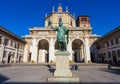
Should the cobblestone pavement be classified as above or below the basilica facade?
below

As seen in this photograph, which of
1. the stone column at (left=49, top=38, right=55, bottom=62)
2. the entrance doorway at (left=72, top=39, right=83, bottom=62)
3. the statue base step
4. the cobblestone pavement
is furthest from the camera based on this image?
the entrance doorway at (left=72, top=39, right=83, bottom=62)

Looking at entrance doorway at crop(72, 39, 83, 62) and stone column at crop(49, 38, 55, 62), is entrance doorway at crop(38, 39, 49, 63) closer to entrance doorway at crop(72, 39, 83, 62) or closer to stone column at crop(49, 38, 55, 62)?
stone column at crop(49, 38, 55, 62)

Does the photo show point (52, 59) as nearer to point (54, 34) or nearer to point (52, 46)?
point (52, 46)

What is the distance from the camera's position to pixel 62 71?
772cm

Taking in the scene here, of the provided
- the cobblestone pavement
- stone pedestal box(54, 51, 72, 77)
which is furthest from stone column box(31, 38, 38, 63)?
stone pedestal box(54, 51, 72, 77)

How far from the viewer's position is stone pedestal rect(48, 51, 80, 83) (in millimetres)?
7082

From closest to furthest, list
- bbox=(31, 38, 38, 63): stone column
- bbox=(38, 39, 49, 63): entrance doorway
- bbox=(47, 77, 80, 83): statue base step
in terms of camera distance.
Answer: bbox=(47, 77, 80, 83): statue base step, bbox=(31, 38, 38, 63): stone column, bbox=(38, 39, 49, 63): entrance doorway

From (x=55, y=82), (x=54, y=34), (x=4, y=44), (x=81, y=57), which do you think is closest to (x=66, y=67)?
(x=55, y=82)

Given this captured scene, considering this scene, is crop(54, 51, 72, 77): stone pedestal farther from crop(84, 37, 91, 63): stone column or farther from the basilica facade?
crop(84, 37, 91, 63): stone column

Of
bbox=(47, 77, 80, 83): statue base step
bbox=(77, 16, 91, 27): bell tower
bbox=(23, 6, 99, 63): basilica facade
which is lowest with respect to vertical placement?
bbox=(47, 77, 80, 83): statue base step

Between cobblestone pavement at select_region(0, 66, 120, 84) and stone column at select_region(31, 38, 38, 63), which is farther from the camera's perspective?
stone column at select_region(31, 38, 38, 63)

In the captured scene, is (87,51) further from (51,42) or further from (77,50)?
(51,42)

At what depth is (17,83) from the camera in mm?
6570

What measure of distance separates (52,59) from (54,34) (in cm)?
887
